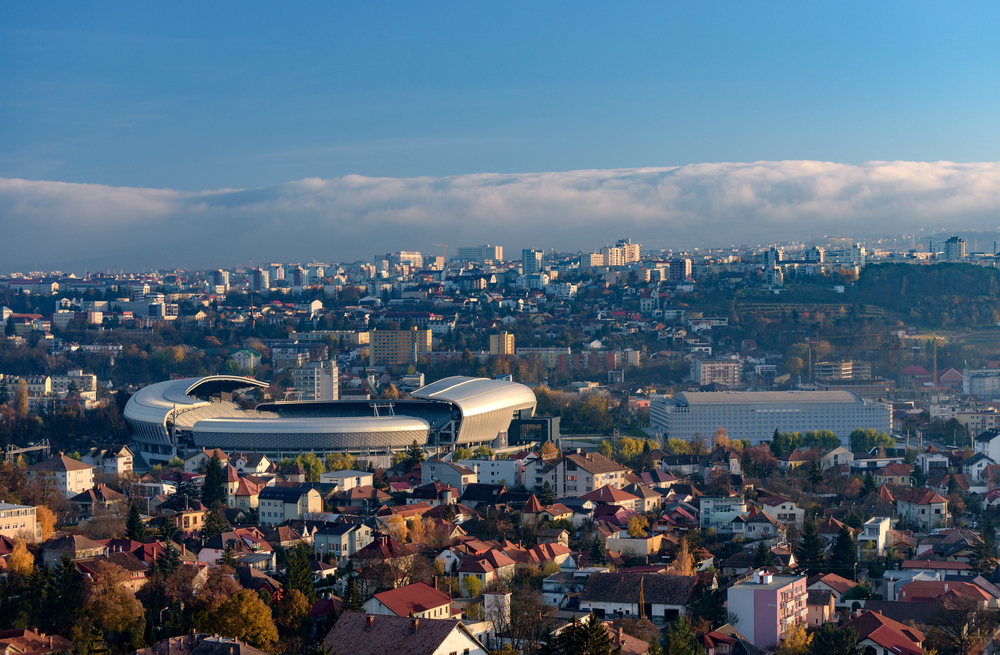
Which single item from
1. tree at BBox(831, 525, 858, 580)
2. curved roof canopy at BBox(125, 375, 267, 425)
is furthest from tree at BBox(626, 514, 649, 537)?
curved roof canopy at BBox(125, 375, 267, 425)

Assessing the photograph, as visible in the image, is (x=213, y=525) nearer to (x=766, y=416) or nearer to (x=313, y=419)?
(x=313, y=419)

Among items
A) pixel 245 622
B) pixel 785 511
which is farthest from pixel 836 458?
pixel 245 622

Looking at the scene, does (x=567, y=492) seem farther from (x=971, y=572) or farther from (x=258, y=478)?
(x=971, y=572)

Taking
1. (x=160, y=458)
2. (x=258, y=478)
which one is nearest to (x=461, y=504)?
(x=258, y=478)

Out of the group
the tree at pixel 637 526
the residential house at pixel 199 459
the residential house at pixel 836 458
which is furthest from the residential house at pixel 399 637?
the residential house at pixel 836 458

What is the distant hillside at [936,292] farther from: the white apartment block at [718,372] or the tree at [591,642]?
the tree at [591,642]

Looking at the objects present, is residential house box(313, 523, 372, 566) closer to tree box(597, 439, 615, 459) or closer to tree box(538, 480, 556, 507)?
tree box(538, 480, 556, 507)
